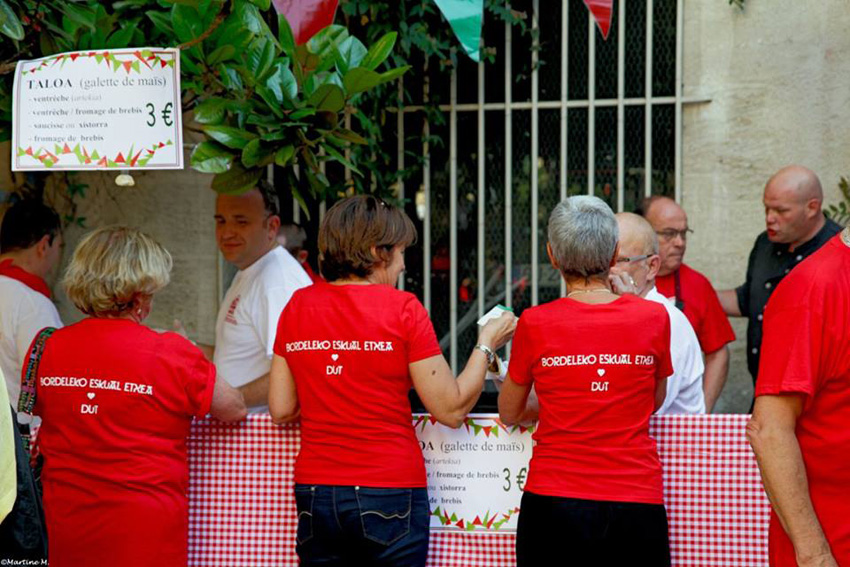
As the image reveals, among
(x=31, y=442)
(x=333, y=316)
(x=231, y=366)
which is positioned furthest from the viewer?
(x=231, y=366)

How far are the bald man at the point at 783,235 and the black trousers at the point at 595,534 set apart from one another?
213 centimetres

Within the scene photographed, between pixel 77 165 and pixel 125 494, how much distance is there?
3.34ft

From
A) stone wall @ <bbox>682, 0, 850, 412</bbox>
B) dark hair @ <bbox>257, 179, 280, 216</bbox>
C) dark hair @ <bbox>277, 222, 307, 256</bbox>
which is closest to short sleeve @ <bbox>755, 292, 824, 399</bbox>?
dark hair @ <bbox>257, 179, 280, 216</bbox>

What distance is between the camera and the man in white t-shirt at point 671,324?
3445 mm

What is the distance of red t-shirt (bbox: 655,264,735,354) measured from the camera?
16.0ft

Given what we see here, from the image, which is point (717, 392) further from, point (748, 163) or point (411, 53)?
point (411, 53)

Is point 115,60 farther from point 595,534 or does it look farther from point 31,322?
point 595,534

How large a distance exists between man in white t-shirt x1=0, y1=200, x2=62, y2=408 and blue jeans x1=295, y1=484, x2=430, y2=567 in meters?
1.50

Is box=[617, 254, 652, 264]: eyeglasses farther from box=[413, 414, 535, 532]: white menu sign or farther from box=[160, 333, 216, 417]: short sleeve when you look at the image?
box=[160, 333, 216, 417]: short sleeve

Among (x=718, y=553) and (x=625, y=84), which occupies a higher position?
(x=625, y=84)

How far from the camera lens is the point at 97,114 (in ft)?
11.3

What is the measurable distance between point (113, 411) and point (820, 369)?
6.49 feet

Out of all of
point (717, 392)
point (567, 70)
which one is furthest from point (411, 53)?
point (717, 392)

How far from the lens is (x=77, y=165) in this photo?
135 inches
